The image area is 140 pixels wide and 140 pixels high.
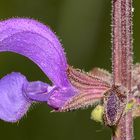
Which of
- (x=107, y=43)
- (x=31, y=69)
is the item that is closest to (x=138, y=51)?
(x=107, y=43)

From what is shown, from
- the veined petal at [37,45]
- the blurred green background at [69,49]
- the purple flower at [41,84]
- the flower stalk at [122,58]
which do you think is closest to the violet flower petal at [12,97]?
the purple flower at [41,84]

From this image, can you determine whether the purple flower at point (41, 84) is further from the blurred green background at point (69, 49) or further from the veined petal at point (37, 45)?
the blurred green background at point (69, 49)

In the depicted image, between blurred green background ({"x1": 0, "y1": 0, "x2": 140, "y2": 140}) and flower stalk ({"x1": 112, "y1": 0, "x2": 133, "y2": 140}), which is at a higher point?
blurred green background ({"x1": 0, "y1": 0, "x2": 140, "y2": 140})

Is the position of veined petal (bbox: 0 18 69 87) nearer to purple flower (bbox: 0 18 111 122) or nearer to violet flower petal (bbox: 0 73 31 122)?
purple flower (bbox: 0 18 111 122)

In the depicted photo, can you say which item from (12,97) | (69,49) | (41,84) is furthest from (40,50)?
(69,49)

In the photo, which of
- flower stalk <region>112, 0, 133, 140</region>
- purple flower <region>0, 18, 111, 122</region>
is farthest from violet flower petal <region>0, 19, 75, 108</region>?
flower stalk <region>112, 0, 133, 140</region>

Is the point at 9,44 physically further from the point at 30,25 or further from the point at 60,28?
the point at 60,28
